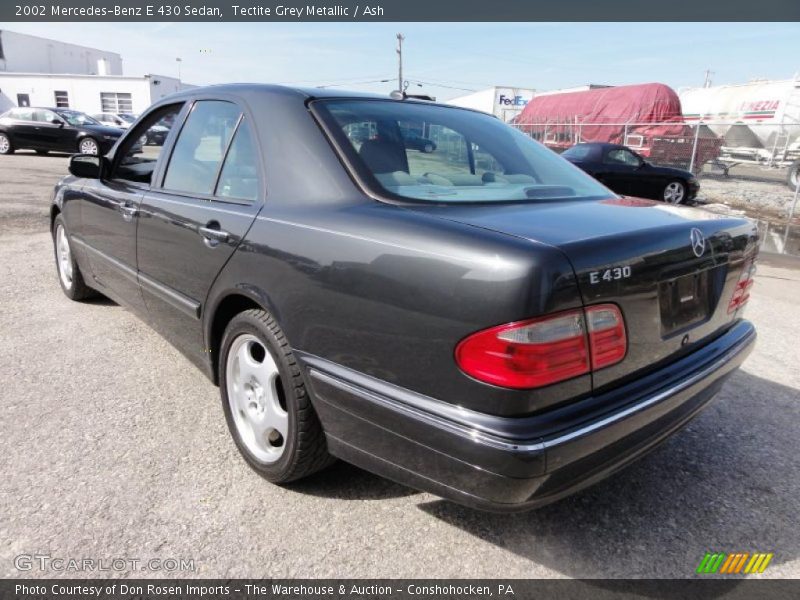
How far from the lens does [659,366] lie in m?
1.95

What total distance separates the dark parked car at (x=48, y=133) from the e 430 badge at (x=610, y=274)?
20303 mm

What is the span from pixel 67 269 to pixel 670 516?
4.61 metres

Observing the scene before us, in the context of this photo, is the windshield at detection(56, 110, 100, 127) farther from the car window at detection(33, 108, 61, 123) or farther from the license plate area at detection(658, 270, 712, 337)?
the license plate area at detection(658, 270, 712, 337)

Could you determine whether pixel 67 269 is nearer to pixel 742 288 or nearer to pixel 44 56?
pixel 742 288

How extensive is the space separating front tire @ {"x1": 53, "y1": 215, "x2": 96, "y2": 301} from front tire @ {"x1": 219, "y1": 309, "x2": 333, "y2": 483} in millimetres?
2635

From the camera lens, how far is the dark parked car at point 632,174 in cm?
1273

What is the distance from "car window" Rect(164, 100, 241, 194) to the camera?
2.68m

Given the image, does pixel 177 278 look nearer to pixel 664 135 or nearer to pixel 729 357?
pixel 729 357

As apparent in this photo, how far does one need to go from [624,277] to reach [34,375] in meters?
3.28

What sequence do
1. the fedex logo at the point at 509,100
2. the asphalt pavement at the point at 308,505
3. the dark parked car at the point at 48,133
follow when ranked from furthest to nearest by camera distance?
the fedex logo at the point at 509,100 → the dark parked car at the point at 48,133 → the asphalt pavement at the point at 308,505

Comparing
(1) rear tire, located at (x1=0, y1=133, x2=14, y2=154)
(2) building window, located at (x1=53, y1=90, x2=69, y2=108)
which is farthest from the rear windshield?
(2) building window, located at (x1=53, y1=90, x2=69, y2=108)

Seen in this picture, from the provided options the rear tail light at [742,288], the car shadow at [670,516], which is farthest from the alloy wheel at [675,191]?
the rear tail light at [742,288]

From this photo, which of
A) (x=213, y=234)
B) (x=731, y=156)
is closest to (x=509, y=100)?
(x=731, y=156)

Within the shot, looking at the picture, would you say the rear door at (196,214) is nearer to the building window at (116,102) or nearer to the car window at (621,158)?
the car window at (621,158)
